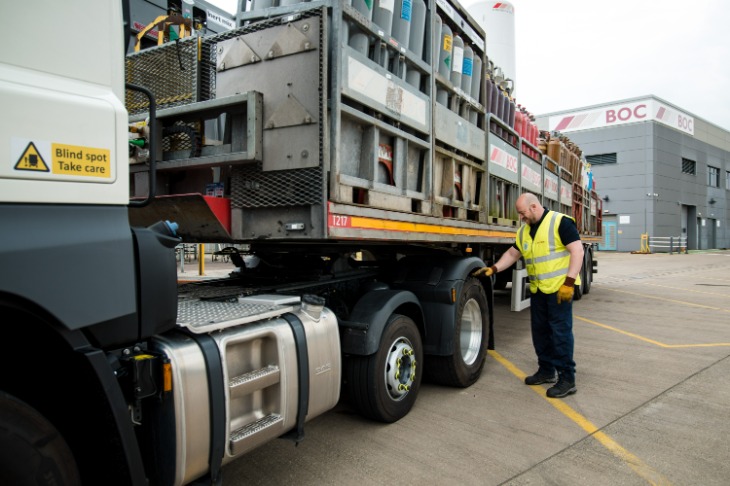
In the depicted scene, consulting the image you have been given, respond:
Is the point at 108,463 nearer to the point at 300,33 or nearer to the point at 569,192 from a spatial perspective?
the point at 300,33

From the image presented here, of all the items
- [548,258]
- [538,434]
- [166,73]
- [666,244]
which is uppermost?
[166,73]

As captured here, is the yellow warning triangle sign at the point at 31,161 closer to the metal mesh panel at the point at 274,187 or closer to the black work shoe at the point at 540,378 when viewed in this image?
the metal mesh panel at the point at 274,187

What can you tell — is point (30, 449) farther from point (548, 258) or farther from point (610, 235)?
point (610, 235)

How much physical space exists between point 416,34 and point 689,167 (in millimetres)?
46039

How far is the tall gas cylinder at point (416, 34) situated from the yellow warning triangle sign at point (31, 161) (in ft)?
9.49

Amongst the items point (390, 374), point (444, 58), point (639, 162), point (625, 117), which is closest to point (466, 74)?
point (444, 58)

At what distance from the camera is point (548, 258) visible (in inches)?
183

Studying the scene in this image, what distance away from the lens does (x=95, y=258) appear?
182 centimetres

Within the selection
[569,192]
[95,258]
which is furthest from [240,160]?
[569,192]

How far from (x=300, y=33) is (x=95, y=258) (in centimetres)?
192

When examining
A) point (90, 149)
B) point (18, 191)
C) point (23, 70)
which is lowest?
point (18, 191)

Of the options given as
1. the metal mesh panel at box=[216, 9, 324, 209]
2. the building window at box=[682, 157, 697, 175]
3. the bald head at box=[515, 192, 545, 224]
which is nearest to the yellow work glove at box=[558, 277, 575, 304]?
the bald head at box=[515, 192, 545, 224]

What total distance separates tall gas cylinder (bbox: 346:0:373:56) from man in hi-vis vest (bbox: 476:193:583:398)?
82.2 inches

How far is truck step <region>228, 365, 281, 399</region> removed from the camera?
2391mm
